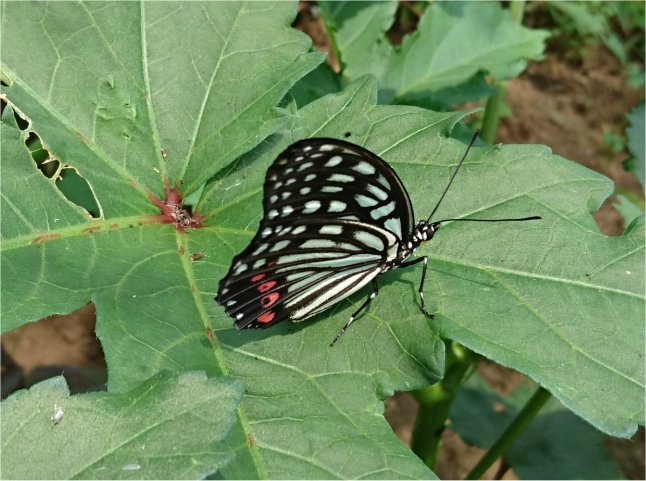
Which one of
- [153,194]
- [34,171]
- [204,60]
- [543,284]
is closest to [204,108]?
[204,60]

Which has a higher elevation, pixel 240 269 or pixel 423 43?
pixel 240 269

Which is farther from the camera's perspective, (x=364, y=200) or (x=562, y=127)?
(x=562, y=127)

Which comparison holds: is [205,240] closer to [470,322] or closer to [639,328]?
[470,322]

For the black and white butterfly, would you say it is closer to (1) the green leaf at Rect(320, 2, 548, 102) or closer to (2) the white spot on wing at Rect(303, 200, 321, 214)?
(2) the white spot on wing at Rect(303, 200, 321, 214)

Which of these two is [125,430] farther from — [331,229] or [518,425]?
[518,425]

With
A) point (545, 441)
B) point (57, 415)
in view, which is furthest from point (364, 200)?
point (545, 441)

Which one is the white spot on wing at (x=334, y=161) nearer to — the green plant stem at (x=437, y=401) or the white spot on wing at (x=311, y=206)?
the white spot on wing at (x=311, y=206)

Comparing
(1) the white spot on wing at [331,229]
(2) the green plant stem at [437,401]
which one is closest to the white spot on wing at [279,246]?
(1) the white spot on wing at [331,229]
